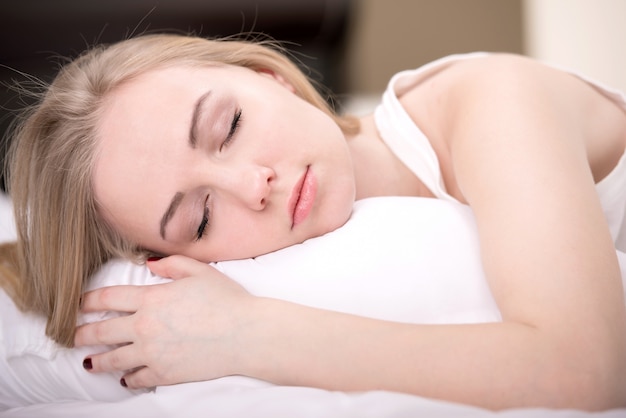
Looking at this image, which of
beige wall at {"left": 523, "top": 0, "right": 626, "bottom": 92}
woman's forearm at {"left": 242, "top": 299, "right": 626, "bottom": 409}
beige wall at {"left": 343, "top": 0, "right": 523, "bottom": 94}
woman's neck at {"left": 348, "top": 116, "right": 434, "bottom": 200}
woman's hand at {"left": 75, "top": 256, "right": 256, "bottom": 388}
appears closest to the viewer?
woman's forearm at {"left": 242, "top": 299, "right": 626, "bottom": 409}

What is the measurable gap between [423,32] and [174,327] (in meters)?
2.95

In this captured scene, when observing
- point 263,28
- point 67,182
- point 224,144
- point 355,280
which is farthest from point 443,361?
point 263,28

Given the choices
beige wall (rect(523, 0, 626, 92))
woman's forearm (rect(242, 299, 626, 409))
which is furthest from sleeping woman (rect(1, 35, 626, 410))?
beige wall (rect(523, 0, 626, 92))

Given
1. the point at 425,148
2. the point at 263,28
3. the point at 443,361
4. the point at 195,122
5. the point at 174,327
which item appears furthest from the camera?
the point at 263,28

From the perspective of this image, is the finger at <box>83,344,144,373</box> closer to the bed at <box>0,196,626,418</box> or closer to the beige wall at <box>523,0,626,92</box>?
the bed at <box>0,196,626,418</box>

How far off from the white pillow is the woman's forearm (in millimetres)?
90

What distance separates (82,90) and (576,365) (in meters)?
0.99

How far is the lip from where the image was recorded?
3.35 feet

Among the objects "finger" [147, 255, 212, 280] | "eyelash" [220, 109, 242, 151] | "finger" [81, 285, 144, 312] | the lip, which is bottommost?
"finger" [81, 285, 144, 312]

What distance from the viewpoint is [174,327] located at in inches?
35.5

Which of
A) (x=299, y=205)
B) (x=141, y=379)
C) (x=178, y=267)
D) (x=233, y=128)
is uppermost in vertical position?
(x=233, y=128)

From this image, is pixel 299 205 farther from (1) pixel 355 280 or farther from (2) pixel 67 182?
(2) pixel 67 182

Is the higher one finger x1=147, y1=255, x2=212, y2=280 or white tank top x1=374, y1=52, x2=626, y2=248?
white tank top x1=374, y1=52, x2=626, y2=248

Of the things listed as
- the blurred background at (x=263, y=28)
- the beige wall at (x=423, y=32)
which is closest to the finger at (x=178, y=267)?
the blurred background at (x=263, y=28)
